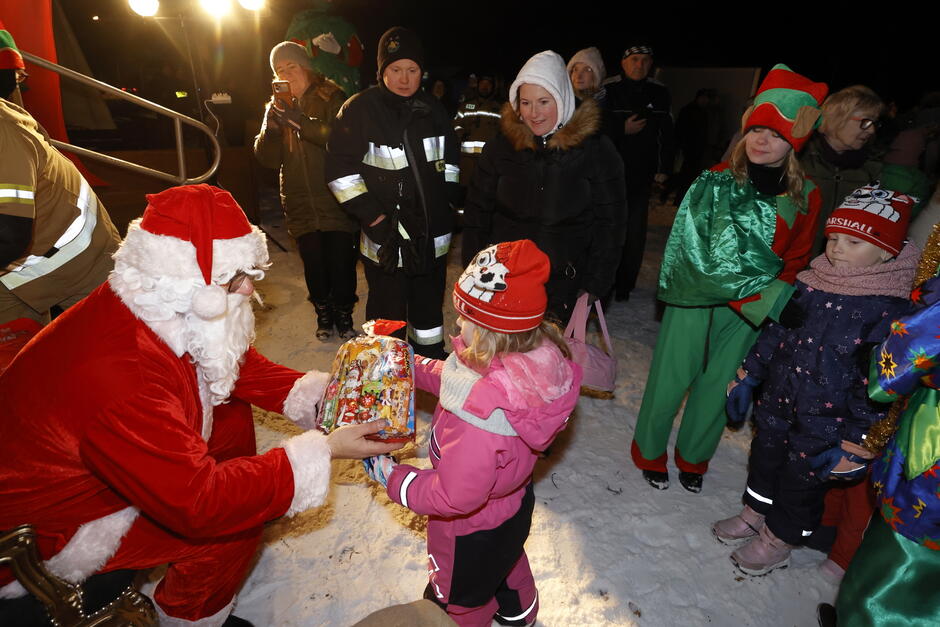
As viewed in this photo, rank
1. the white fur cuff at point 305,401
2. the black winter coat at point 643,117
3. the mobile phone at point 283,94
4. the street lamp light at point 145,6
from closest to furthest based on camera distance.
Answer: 1. the white fur cuff at point 305,401
2. the mobile phone at point 283,94
3. the black winter coat at point 643,117
4. the street lamp light at point 145,6

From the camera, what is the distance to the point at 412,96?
316cm

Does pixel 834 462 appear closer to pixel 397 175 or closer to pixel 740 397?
pixel 740 397

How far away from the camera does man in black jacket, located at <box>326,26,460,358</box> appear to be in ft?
10.1

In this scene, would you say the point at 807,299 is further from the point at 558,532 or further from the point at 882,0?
the point at 882,0

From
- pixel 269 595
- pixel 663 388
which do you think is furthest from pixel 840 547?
pixel 269 595

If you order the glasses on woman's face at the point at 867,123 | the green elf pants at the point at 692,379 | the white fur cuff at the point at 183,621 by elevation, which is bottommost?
the white fur cuff at the point at 183,621

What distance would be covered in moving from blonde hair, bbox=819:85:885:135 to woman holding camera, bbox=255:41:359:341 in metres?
3.32

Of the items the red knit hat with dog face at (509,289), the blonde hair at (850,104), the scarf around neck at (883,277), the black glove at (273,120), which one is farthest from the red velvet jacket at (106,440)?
the blonde hair at (850,104)

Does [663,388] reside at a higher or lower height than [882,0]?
lower

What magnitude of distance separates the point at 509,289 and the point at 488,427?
43 centimetres

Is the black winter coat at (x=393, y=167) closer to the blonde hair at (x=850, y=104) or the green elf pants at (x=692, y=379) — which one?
the green elf pants at (x=692, y=379)

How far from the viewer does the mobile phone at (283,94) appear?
147 inches

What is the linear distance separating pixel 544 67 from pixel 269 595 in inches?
113

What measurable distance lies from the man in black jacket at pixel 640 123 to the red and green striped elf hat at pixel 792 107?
2.31 meters
